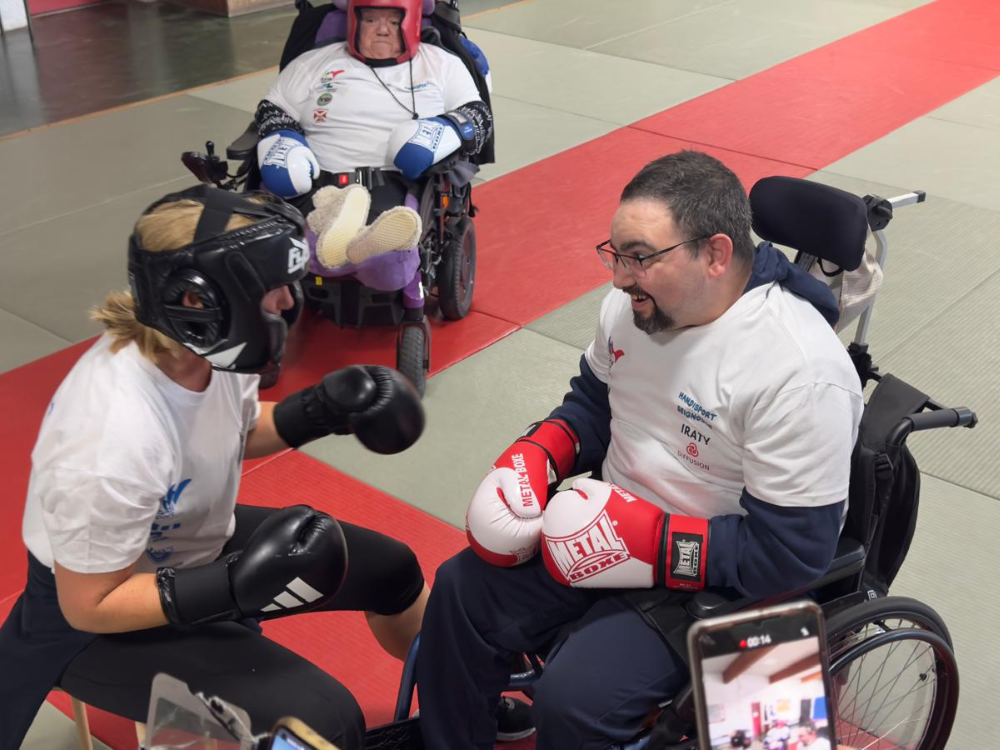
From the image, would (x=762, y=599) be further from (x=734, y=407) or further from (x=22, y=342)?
(x=22, y=342)

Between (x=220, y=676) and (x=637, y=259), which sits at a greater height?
(x=637, y=259)

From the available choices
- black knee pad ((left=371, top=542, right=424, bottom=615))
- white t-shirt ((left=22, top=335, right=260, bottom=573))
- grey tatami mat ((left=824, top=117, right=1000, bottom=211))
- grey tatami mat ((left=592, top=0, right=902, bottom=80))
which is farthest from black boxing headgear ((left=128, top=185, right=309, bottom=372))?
grey tatami mat ((left=592, top=0, right=902, bottom=80))

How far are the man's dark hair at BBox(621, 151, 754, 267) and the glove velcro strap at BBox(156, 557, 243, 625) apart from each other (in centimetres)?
117

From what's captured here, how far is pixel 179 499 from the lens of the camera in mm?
2342

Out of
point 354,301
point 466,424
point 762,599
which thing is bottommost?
point 466,424

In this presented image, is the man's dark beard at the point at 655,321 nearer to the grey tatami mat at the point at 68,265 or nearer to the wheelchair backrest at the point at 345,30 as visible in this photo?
the wheelchair backrest at the point at 345,30

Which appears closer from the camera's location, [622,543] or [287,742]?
[287,742]

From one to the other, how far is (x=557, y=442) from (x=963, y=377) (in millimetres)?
2405

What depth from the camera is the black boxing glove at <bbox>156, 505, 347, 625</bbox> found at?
211cm

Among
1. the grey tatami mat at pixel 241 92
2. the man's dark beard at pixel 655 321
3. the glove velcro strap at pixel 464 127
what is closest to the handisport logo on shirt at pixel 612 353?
the man's dark beard at pixel 655 321

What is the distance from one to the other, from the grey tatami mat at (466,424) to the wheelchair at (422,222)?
0.18 meters

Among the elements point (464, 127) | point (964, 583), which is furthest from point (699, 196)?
point (464, 127)

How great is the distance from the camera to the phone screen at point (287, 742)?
4.12 feet

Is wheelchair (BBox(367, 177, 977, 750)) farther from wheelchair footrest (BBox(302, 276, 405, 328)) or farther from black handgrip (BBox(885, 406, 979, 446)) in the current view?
wheelchair footrest (BBox(302, 276, 405, 328))
